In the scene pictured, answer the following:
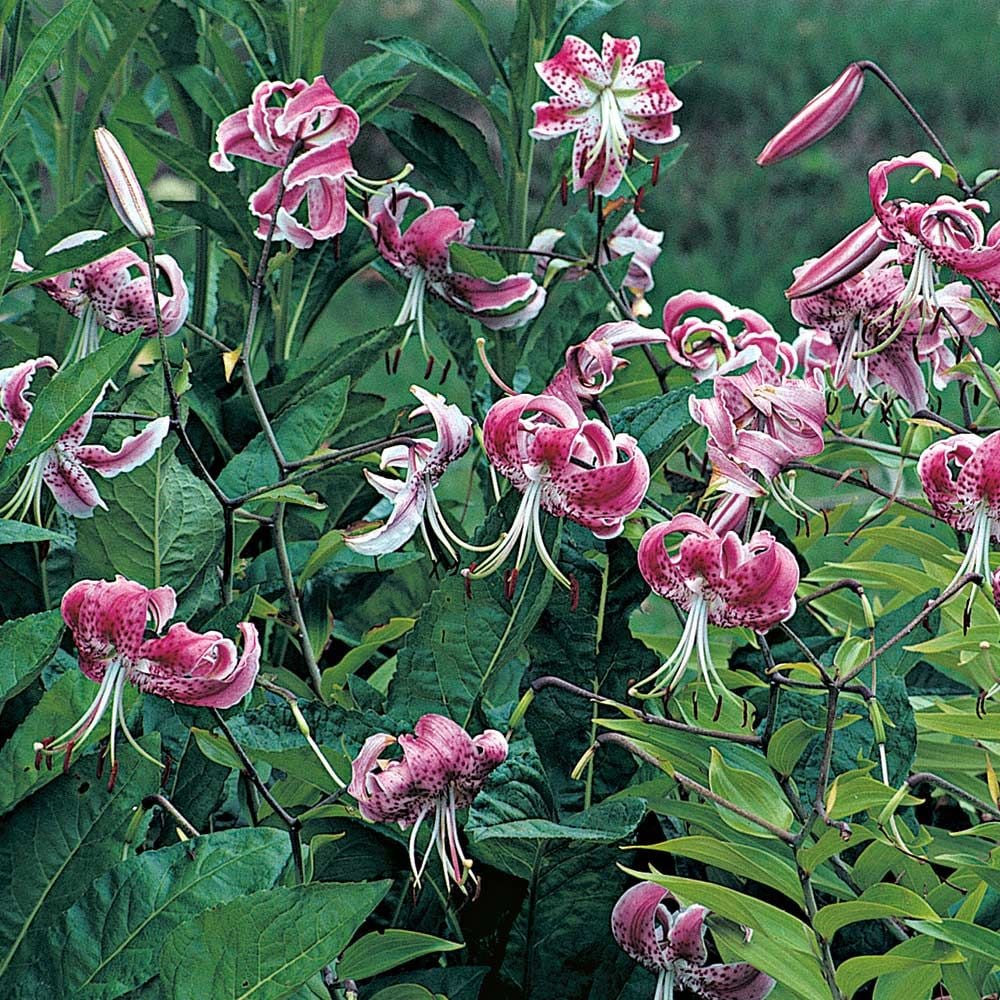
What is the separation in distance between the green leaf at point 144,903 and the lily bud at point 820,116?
1.49 ft

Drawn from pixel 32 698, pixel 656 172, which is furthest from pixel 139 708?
pixel 656 172

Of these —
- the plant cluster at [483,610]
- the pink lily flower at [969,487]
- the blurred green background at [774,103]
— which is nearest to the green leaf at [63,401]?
the plant cluster at [483,610]

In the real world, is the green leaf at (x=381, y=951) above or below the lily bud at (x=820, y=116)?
below

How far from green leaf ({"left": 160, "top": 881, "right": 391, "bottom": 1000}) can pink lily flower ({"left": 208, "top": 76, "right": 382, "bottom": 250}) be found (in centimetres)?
34

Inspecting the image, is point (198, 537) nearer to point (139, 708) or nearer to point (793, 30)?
point (139, 708)

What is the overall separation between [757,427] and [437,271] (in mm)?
253

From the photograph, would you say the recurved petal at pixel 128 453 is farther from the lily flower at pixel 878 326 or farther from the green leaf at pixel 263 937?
the lily flower at pixel 878 326

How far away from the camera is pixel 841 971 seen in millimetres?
590

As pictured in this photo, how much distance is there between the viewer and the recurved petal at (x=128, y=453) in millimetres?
690

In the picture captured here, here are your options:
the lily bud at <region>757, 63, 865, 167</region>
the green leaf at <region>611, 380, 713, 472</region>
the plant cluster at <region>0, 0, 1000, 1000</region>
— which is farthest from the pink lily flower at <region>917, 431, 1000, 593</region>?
the lily bud at <region>757, 63, 865, 167</region>

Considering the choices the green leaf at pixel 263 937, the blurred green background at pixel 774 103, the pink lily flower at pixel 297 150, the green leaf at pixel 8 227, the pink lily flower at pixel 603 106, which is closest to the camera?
the green leaf at pixel 263 937

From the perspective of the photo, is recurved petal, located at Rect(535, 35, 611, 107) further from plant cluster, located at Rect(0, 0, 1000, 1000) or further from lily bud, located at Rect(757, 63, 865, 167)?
lily bud, located at Rect(757, 63, 865, 167)

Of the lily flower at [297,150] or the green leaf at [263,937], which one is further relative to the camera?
the lily flower at [297,150]

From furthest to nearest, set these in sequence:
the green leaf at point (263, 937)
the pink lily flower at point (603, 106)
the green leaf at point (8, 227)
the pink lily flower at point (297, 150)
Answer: the pink lily flower at point (603, 106) < the pink lily flower at point (297, 150) < the green leaf at point (8, 227) < the green leaf at point (263, 937)
